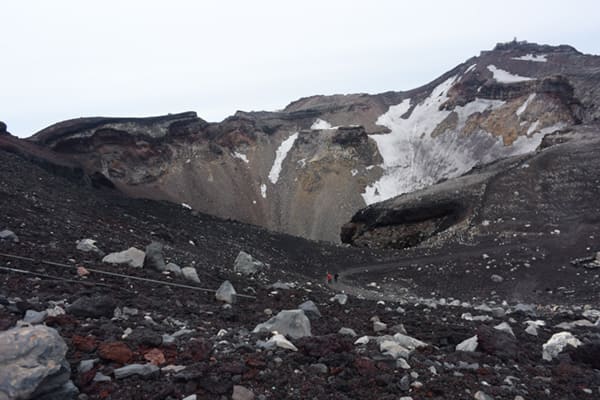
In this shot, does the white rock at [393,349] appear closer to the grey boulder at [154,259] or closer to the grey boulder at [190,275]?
the grey boulder at [190,275]

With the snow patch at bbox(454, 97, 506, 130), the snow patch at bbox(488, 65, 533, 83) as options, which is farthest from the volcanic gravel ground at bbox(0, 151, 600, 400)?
the snow patch at bbox(488, 65, 533, 83)

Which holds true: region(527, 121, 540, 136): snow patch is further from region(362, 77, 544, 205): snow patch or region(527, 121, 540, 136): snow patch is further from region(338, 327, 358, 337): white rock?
region(338, 327, 358, 337): white rock

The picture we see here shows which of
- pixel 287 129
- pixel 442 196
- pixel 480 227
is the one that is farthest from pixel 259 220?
pixel 480 227

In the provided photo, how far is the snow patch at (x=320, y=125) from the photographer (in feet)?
213

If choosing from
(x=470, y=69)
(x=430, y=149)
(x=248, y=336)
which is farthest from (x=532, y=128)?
(x=248, y=336)

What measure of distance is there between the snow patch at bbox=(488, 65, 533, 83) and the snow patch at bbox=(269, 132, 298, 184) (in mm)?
27485

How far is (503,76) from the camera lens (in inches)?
2507

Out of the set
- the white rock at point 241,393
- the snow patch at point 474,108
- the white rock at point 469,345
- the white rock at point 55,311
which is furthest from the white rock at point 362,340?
the snow patch at point 474,108

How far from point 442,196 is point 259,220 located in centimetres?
2433

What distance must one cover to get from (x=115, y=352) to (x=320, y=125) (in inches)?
2462

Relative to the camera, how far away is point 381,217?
105 ft

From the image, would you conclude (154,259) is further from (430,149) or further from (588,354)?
(430,149)

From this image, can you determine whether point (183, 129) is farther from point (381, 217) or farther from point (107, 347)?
point (107, 347)

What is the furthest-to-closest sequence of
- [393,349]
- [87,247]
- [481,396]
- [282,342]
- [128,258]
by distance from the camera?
[87,247]
[128,258]
[393,349]
[282,342]
[481,396]
